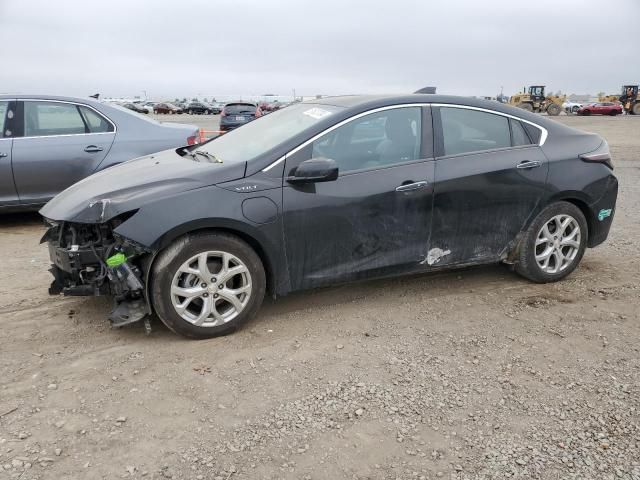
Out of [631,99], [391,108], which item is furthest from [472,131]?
[631,99]

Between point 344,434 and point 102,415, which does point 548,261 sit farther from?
point 102,415

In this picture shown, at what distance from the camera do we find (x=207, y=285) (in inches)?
140

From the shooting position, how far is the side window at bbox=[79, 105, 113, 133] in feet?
21.6

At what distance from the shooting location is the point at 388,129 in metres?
4.11

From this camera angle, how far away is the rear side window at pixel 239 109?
20.9 metres

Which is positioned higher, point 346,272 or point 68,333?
point 346,272

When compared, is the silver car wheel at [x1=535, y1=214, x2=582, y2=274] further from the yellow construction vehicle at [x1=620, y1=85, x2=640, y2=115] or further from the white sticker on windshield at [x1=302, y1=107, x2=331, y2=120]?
the yellow construction vehicle at [x1=620, y1=85, x2=640, y2=115]

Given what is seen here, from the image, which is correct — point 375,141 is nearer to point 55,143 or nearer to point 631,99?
point 55,143

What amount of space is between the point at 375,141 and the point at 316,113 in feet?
1.67

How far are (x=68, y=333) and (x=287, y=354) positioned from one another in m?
1.51

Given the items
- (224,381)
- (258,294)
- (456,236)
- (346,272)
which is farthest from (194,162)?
(456,236)

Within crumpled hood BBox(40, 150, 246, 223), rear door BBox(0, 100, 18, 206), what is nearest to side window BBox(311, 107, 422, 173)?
crumpled hood BBox(40, 150, 246, 223)

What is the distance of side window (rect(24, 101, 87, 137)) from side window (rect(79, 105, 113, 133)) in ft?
0.22

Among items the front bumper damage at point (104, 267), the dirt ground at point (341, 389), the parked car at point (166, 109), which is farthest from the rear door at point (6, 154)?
the parked car at point (166, 109)
